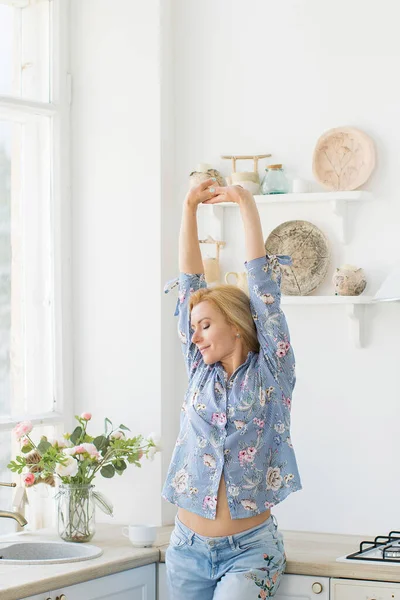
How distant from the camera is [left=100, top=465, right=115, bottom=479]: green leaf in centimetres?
327

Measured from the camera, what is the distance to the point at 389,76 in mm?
3291

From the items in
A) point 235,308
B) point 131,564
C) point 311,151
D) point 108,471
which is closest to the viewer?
point 235,308

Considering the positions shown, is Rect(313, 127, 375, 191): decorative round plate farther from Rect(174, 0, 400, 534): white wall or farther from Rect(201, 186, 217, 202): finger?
Rect(201, 186, 217, 202): finger

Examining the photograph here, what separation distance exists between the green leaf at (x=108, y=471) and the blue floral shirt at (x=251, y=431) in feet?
1.91

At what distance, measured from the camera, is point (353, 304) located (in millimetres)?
3246

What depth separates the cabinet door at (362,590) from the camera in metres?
2.64

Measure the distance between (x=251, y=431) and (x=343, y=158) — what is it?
1.11 m

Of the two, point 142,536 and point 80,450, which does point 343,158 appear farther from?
point 142,536

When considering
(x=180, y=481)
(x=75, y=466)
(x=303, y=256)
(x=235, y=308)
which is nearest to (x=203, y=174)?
(x=303, y=256)

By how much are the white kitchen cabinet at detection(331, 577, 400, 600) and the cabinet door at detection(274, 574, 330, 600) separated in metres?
0.03

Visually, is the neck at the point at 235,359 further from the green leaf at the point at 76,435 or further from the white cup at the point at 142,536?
the green leaf at the point at 76,435

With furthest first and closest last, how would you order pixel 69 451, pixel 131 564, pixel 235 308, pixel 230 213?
pixel 230 213
pixel 69 451
pixel 131 564
pixel 235 308

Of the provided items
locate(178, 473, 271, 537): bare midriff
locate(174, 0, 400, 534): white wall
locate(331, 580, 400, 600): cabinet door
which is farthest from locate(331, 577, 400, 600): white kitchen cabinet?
locate(174, 0, 400, 534): white wall

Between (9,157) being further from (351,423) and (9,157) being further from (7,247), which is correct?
(351,423)
